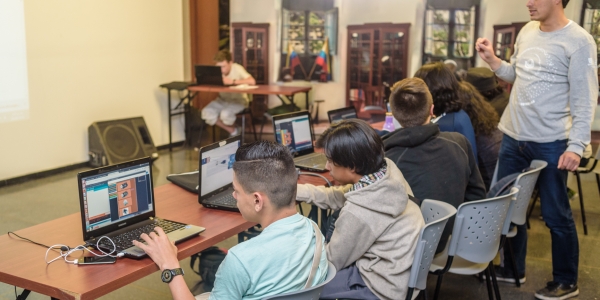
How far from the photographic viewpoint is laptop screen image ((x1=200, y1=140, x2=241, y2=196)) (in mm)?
2811

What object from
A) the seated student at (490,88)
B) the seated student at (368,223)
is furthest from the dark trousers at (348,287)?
the seated student at (490,88)

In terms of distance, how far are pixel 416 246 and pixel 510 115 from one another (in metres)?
1.49

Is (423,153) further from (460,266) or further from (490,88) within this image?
(490,88)

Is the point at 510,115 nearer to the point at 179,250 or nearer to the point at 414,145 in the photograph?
the point at 414,145

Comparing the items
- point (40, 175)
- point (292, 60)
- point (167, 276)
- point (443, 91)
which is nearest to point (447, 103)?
point (443, 91)

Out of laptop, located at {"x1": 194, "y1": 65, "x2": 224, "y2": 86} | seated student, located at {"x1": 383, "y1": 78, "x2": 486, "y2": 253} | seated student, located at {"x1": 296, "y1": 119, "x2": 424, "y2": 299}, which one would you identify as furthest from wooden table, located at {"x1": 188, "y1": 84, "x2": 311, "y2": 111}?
seated student, located at {"x1": 296, "y1": 119, "x2": 424, "y2": 299}

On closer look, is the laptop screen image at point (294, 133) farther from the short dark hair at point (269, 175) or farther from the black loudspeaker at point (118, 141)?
the black loudspeaker at point (118, 141)

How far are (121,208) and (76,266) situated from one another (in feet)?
1.21

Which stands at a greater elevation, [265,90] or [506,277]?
[265,90]

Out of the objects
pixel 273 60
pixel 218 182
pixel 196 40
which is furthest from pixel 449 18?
pixel 218 182

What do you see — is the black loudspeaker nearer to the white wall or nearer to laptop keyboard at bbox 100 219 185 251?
the white wall

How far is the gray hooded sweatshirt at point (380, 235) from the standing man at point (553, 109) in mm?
1251

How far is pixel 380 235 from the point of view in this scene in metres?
2.21

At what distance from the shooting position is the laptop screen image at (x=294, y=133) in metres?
3.84
